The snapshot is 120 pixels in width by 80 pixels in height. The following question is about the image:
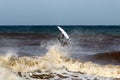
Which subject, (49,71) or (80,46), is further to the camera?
(80,46)

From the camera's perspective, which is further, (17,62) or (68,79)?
(17,62)

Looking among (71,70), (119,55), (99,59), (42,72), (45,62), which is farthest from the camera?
(119,55)

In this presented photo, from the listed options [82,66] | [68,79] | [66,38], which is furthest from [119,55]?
[68,79]

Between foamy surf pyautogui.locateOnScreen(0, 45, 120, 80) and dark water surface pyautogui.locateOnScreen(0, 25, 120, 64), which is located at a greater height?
dark water surface pyautogui.locateOnScreen(0, 25, 120, 64)

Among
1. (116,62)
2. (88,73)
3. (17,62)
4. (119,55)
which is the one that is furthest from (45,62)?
(119,55)

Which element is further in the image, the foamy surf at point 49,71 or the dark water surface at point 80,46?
the dark water surface at point 80,46

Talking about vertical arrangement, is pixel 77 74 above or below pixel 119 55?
below

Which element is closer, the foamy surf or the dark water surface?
the foamy surf

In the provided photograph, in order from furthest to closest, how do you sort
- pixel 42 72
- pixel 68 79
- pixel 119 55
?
pixel 119 55 < pixel 42 72 < pixel 68 79

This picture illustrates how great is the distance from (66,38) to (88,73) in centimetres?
430

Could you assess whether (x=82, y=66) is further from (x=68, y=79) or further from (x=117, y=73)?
(x=68, y=79)

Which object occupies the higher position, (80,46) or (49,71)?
(80,46)

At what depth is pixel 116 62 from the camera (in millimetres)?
16656

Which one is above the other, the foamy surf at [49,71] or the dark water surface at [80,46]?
the dark water surface at [80,46]
